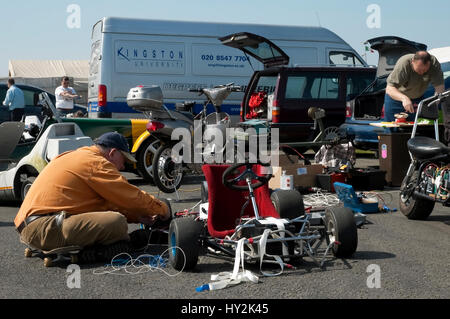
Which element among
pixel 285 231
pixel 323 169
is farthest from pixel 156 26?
pixel 285 231

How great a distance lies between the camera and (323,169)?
9.23 m

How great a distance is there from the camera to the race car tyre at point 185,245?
4906 millimetres

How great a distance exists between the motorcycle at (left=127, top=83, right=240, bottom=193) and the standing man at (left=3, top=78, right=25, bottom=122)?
7291 mm

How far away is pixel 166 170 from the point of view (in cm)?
880

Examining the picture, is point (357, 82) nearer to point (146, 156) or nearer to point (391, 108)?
point (391, 108)

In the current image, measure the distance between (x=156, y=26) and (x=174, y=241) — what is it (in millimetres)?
10879

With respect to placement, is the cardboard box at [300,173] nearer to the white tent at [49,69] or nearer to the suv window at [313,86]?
the suv window at [313,86]

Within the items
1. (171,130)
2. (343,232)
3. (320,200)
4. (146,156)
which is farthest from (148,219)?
(146,156)

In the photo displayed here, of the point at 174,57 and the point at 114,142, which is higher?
the point at 174,57

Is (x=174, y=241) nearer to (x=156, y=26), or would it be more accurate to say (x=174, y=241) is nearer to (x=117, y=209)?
(x=117, y=209)

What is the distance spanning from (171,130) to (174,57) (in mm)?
6658

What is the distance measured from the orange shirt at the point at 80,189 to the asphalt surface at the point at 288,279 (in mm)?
484

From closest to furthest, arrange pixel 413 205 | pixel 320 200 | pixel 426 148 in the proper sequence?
1. pixel 426 148
2. pixel 413 205
3. pixel 320 200

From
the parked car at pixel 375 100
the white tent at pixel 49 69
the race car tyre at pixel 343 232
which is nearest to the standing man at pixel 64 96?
the parked car at pixel 375 100
